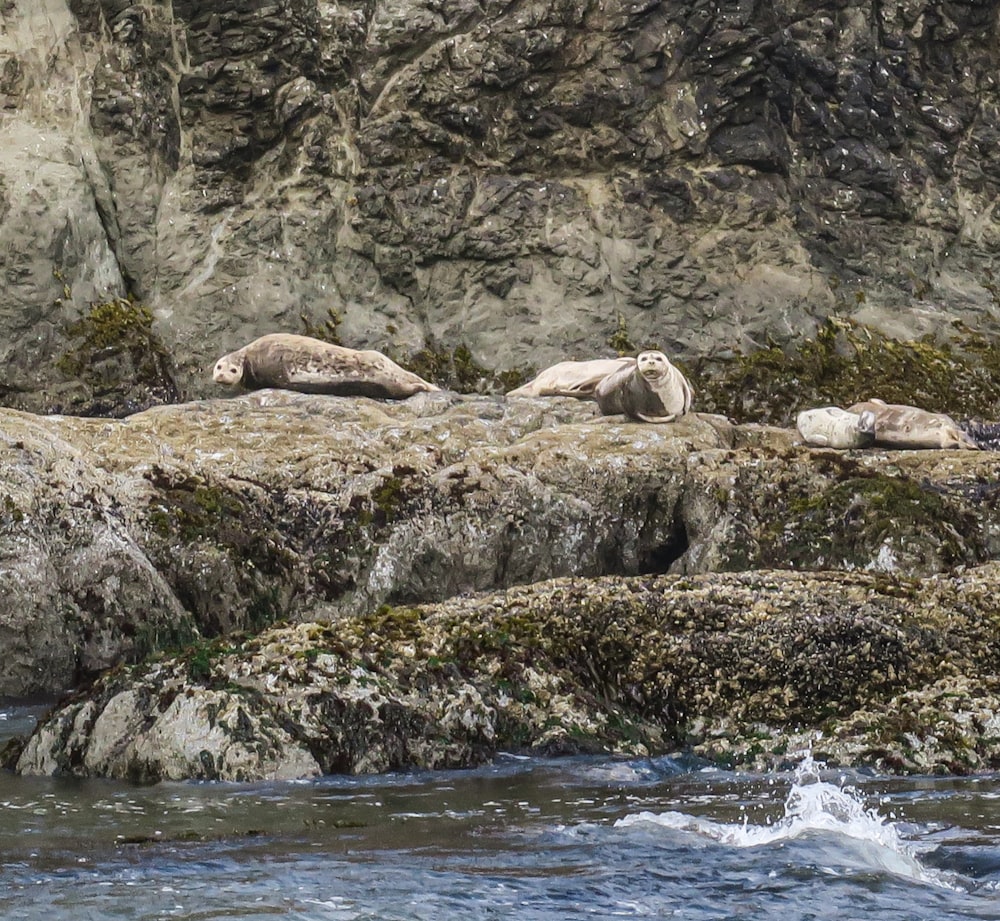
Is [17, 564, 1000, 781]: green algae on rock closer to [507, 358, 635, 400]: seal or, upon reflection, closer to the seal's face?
the seal's face

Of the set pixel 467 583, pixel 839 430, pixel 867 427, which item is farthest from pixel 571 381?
pixel 467 583

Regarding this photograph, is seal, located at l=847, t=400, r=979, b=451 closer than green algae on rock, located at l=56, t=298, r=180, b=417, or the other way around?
seal, located at l=847, t=400, r=979, b=451

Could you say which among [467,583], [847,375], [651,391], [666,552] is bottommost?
[467,583]

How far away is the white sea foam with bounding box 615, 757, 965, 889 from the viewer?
4.74m

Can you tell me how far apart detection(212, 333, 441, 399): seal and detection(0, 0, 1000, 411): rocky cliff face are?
4.34 m

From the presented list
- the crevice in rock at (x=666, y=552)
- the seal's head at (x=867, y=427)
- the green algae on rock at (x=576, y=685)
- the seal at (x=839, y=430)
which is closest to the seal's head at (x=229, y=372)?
the crevice in rock at (x=666, y=552)

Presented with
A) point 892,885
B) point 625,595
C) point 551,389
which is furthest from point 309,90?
point 892,885

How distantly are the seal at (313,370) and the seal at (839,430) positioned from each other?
375 centimetres

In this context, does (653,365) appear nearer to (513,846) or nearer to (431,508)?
(431,508)

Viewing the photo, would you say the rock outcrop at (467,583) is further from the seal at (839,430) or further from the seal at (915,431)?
the seal at (915,431)

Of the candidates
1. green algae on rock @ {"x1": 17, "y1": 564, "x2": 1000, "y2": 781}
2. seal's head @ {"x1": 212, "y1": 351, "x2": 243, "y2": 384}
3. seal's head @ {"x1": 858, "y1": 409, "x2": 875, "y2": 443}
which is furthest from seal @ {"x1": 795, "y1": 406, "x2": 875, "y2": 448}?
seal's head @ {"x1": 212, "y1": 351, "x2": 243, "y2": 384}

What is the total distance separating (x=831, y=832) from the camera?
16.9ft

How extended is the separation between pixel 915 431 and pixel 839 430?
80 centimetres

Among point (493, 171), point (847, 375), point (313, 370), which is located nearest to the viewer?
point (313, 370)
